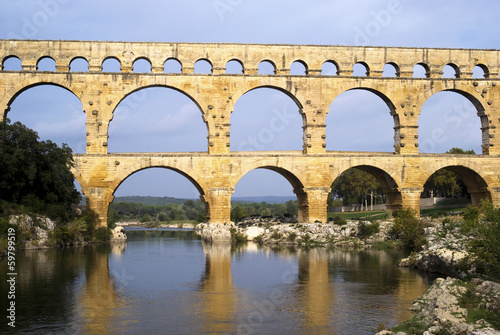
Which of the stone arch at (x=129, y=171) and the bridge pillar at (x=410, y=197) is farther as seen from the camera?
the bridge pillar at (x=410, y=197)

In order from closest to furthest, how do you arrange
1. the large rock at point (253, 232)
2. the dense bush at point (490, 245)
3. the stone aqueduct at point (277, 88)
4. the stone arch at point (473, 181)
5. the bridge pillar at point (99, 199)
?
the dense bush at point (490, 245), the bridge pillar at point (99, 199), the stone aqueduct at point (277, 88), the large rock at point (253, 232), the stone arch at point (473, 181)

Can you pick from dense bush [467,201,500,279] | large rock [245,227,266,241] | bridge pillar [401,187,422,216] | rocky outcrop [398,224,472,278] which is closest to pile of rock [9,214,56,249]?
large rock [245,227,266,241]

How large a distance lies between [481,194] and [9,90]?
27315mm

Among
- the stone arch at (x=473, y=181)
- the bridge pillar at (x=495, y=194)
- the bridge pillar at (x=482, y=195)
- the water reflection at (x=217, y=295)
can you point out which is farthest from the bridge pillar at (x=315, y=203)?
the bridge pillar at (x=495, y=194)

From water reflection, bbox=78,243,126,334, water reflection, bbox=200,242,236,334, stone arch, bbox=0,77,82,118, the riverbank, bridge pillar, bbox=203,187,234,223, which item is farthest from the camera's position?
bridge pillar, bbox=203,187,234,223

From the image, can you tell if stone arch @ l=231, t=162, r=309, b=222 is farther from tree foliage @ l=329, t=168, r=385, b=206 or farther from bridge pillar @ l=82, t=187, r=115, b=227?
tree foliage @ l=329, t=168, r=385, b=206

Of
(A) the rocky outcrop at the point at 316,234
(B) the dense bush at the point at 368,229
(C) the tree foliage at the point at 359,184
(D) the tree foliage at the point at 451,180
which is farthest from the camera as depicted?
(C) the tree foliage at the point at 359,184

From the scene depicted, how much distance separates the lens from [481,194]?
114ft

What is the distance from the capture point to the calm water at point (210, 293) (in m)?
11.9

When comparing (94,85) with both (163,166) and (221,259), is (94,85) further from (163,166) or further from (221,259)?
(221,259)

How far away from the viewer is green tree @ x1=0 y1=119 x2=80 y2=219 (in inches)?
1020

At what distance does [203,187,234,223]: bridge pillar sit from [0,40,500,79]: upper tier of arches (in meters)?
6.52

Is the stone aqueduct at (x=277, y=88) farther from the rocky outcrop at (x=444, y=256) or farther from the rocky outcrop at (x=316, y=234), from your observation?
the rocky outcrop at (x=444, y=256)

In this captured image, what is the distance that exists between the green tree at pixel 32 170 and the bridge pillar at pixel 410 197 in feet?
59.3
